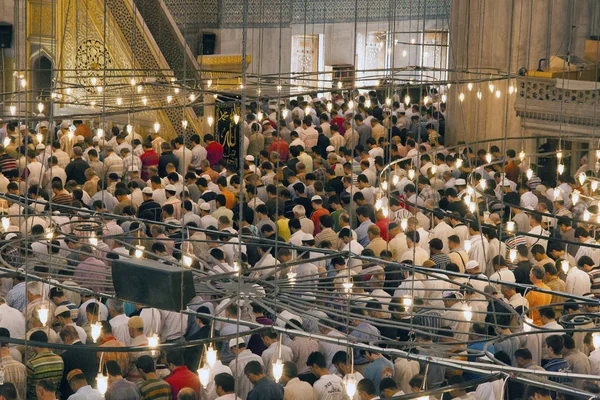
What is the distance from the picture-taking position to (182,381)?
26.6 feet

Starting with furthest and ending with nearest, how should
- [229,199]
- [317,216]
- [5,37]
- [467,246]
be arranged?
[5,37]
[229,199]
[317,216]
[467,246]

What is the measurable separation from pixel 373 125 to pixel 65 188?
6420 mm

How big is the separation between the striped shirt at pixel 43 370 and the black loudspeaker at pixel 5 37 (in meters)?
13.4

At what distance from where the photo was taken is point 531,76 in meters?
16.5

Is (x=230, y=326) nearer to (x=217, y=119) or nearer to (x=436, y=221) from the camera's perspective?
(x=436, y=221)

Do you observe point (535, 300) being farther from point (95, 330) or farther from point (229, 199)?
point (229, 199)

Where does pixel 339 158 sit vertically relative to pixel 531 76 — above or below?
below

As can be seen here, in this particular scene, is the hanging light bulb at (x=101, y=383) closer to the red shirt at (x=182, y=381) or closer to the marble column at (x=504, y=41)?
the red shirt at (x=182, y=381)

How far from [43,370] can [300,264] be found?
8.15ft

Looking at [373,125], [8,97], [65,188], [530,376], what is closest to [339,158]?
[373,125]

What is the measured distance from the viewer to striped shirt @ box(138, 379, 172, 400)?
7.88 m

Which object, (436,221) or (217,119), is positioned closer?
(436,221)

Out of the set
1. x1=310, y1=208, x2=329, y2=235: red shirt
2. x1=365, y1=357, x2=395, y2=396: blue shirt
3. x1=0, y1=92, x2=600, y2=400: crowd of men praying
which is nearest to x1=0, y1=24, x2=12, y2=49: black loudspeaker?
x1=0, y1=92, x2=600, y2=400: crowd of men praying

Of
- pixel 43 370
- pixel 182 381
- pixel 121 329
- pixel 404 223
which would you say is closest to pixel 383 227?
pixel 404 223
